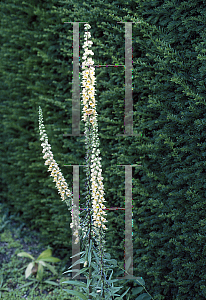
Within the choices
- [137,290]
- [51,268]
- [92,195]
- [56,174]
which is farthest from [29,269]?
[92,195]

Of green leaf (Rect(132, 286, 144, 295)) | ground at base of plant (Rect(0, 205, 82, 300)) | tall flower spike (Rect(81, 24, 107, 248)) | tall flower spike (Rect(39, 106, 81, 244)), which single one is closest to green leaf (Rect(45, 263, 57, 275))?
ground at base of plant (Rect(0, 205, 82, 300))

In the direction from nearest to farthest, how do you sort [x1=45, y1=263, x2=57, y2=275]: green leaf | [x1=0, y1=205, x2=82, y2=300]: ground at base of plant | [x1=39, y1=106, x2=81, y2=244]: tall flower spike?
[x1=39, y1=106, x2=81, y2=244]: tall flower spike, [x1=0, y1=205, x2=82, y2=300]: ground at base of plant, [x1=45, y1=263, x2=57, y2=275]: green leaf

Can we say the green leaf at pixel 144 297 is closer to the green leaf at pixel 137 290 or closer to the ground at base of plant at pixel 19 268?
the green leaf at pixel 137 290

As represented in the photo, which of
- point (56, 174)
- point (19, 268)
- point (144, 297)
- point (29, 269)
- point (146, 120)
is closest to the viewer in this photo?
point (56, 174)

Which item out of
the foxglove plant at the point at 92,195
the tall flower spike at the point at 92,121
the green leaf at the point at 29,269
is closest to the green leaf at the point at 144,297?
the foxglove plant at the point at 92,195

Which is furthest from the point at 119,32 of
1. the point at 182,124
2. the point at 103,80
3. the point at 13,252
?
Answer: the point at 13,252

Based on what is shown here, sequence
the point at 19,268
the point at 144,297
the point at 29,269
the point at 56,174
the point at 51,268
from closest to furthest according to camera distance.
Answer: the point at 56,174 → the point at 144,297 → the point at 29,269 → the point at 51,268 → the point at 19,268

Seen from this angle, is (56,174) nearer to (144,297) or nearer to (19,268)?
(144,297)

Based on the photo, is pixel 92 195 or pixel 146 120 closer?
pixel 92 195

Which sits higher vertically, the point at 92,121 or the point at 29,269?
the point at 92,121

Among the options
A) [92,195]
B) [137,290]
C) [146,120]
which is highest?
[146,120]

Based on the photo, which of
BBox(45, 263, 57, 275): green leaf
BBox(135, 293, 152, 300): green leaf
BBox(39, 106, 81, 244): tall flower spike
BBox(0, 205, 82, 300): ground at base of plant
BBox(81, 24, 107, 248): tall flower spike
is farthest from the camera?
BBox(45, 263, 57, 275): green leaf

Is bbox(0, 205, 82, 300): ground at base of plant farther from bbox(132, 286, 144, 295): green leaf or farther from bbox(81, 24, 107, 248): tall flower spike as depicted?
bbox(81, 24, 107, 248): tall flower spike

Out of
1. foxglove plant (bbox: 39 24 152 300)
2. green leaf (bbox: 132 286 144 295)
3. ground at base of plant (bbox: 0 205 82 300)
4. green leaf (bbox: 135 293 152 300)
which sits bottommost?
ground at base of plant (bbox: 0 205 82 300)
